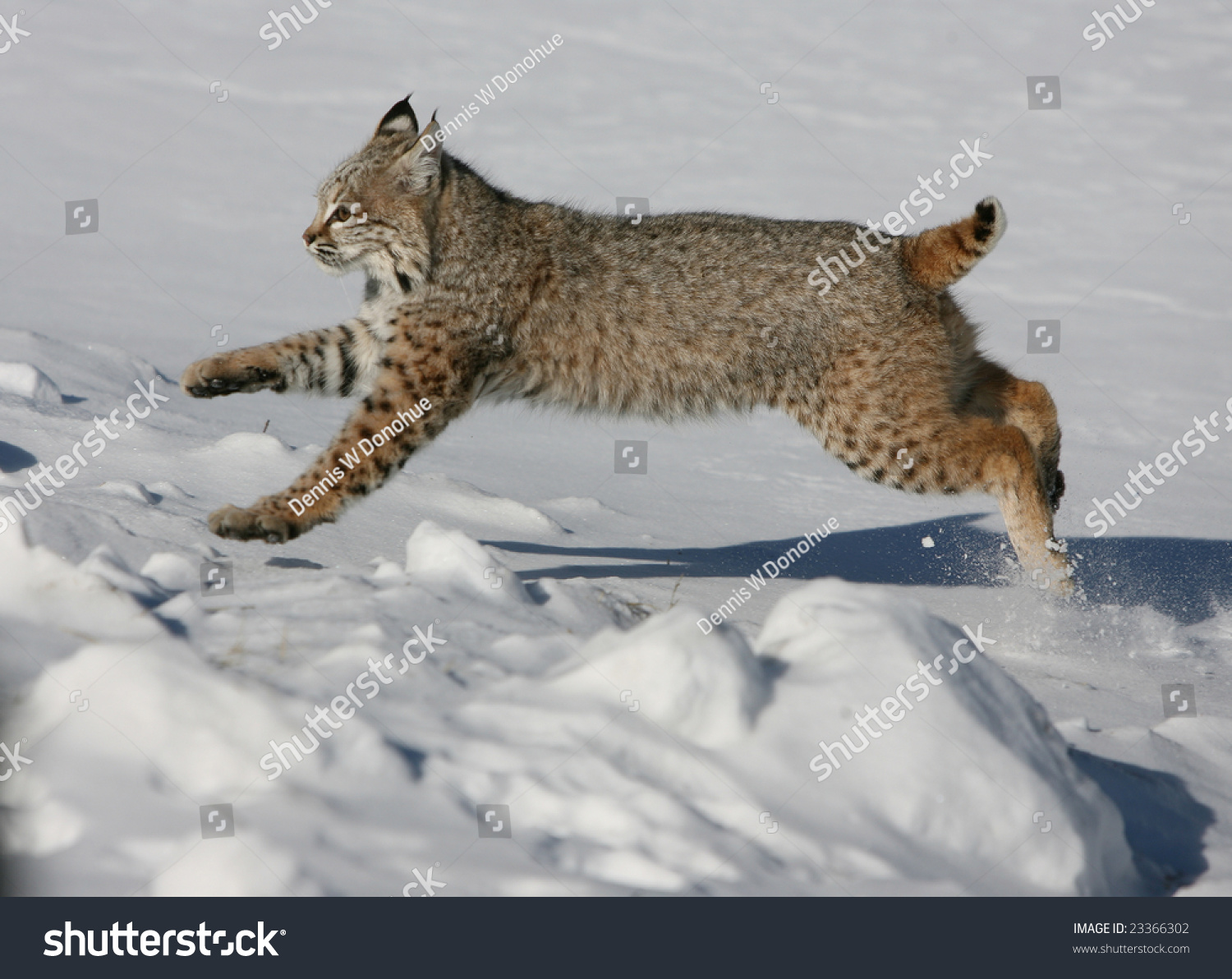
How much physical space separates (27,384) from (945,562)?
4.62 m

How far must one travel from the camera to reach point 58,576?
2582 millimetres

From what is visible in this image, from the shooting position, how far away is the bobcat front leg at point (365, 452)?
3.91 metres

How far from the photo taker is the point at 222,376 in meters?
4.35

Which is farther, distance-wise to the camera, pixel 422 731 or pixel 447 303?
pixel 447 303

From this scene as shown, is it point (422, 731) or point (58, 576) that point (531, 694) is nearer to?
point (422, 731)

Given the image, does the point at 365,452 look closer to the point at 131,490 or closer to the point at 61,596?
the point at 131,490

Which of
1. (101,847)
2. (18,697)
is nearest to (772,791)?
(101,847)

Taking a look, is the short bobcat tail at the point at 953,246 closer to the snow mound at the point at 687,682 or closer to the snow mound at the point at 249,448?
the snow mound at the point at 687,682

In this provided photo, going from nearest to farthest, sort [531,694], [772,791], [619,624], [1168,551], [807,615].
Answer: [772,791] < [531,694] < [807,615] < [619,624] < [1168,551]

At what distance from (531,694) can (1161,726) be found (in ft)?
6.63

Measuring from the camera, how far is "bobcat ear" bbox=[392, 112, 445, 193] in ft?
14.8

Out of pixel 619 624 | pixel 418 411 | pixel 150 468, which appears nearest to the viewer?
pixel 619 624

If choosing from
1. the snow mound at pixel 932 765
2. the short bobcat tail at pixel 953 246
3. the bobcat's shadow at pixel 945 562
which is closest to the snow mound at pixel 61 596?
the snow mound at pixel 932 765
